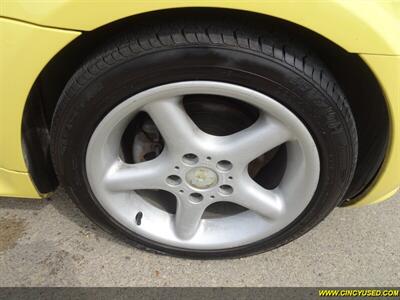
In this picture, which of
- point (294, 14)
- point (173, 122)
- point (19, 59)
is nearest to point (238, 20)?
point (294, 14)

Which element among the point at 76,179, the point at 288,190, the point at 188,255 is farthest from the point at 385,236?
the point at 76,179

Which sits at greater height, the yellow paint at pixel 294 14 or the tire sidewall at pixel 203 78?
the yellow paint at pixel 294 14

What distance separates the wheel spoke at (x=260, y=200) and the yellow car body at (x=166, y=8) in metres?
0.55

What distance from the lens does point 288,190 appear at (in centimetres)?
158

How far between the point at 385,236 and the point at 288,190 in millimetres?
697

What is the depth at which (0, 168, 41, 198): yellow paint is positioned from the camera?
1581 mm

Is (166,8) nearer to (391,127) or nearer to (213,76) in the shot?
(213,76)

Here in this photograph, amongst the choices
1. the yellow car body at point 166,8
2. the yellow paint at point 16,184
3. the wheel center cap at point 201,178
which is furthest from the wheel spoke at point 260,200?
the yellow paint at point 16,184

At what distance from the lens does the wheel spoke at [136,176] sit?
1551 mm

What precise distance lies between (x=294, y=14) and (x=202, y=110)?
1.76 feet

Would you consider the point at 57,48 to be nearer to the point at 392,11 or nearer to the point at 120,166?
the point at 120,166

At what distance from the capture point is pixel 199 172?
4.97ft

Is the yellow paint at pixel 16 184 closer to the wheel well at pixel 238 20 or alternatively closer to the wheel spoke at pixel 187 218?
the wheel well at pixel 238 20

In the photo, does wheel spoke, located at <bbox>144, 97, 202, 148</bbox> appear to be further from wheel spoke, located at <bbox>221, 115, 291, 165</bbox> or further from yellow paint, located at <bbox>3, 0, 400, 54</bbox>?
yellow paint, located at <bbox>3, 0, 400, 54</bbox>
